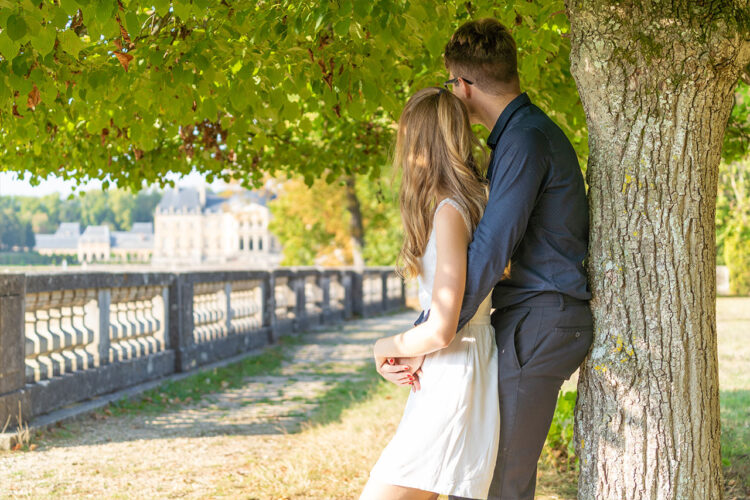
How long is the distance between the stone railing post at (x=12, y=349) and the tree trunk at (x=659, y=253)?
5.49 m

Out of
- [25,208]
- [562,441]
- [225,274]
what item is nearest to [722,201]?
[225,274]

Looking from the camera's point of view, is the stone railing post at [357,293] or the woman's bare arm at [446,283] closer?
the woman's bare arm at [446,283]

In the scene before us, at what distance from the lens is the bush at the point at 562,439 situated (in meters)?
5.37

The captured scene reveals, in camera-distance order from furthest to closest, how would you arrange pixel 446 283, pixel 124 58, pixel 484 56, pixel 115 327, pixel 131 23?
Result: 1. pixel 115 327
2. pixel 124 58
3. pixel 131 23
4. pixel 484 56
5. pixel 446 283

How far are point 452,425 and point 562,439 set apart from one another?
337 cm

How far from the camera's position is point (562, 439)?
5496 mm

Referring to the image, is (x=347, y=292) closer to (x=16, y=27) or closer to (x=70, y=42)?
(x=70, y=42)

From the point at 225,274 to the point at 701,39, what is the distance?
10885 mm

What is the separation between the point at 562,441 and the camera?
5.50 meters

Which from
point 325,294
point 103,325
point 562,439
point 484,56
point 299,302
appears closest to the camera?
point 484,56

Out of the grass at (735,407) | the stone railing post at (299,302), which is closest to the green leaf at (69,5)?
the grass at (735,407)

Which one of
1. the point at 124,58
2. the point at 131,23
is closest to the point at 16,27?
the point at 131,23

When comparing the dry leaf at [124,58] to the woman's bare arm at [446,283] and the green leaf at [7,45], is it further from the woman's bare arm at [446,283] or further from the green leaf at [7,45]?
the woman's bare arm at [446,283]

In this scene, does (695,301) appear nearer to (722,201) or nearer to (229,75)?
(229,75)
